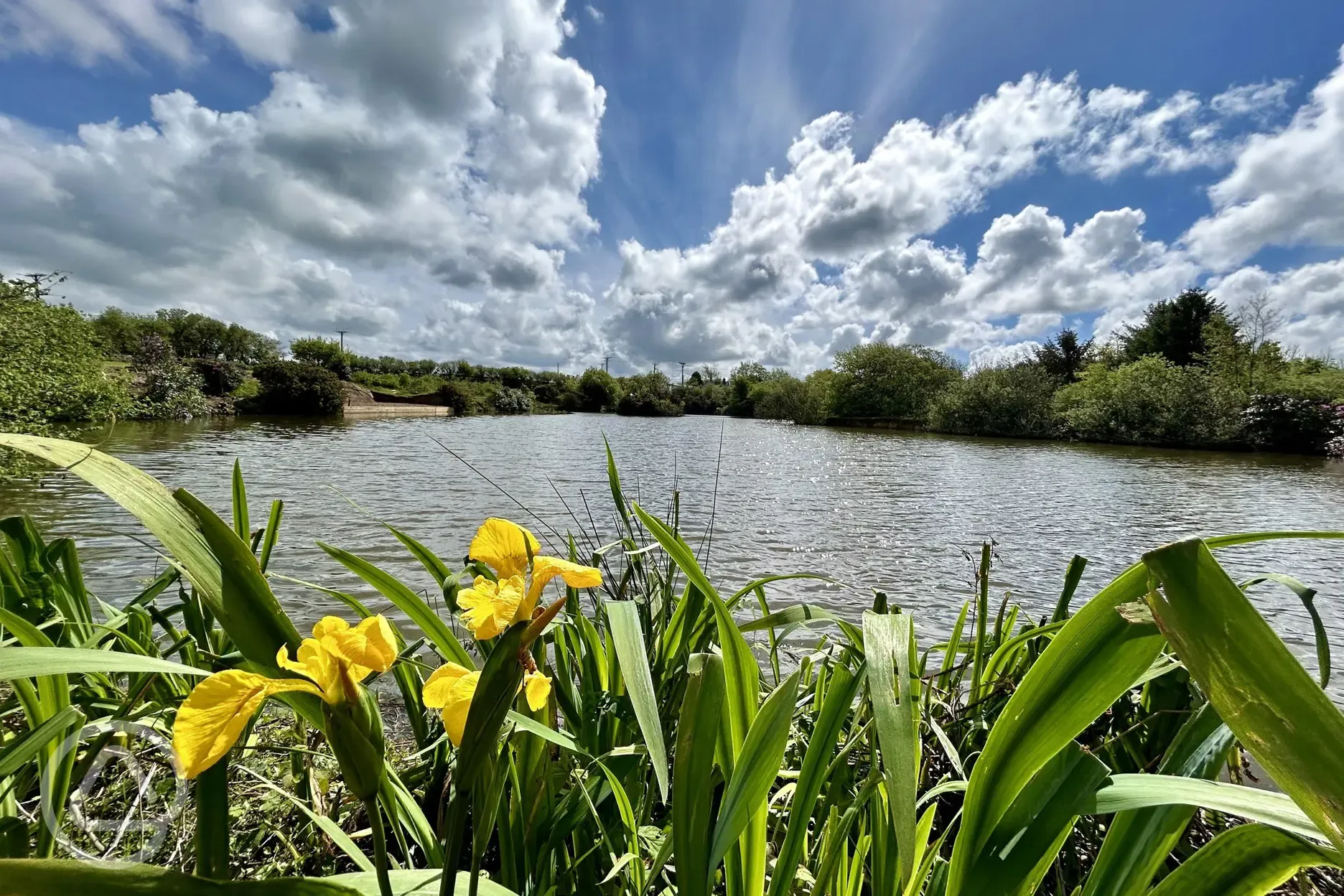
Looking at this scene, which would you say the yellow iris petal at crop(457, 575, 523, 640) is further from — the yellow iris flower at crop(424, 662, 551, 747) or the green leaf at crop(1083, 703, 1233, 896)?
the green leaf at crop(1083, 703, 1233, 896)

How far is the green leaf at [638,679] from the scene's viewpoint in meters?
0.55

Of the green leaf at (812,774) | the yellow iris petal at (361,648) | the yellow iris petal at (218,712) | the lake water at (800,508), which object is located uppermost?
the yellow iris petal at (361,648)

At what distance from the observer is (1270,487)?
10438 millimetres

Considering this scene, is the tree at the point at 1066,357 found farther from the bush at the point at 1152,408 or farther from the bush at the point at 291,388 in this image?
the bush at the point at 291,388

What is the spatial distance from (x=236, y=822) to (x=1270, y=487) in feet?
49.4

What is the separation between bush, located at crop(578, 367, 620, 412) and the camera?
59031 mm

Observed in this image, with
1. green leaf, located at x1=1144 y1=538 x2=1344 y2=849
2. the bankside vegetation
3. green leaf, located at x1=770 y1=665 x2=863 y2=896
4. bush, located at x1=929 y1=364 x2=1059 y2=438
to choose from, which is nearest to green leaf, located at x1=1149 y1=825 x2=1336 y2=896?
the bankside vegetation

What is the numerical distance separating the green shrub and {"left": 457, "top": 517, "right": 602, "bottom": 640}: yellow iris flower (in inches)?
281

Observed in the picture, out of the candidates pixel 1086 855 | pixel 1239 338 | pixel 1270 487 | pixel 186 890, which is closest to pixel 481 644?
pixel 186 890

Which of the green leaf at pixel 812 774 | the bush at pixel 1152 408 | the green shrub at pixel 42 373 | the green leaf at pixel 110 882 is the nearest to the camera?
the green leaf at pixel 110 882

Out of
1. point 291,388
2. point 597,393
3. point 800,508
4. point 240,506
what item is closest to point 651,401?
point 597,393

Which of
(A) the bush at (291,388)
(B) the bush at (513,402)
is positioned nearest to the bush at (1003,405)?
(A) the bush at (291,388)

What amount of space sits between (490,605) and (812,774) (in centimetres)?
46

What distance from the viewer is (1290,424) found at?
18.0 meters
